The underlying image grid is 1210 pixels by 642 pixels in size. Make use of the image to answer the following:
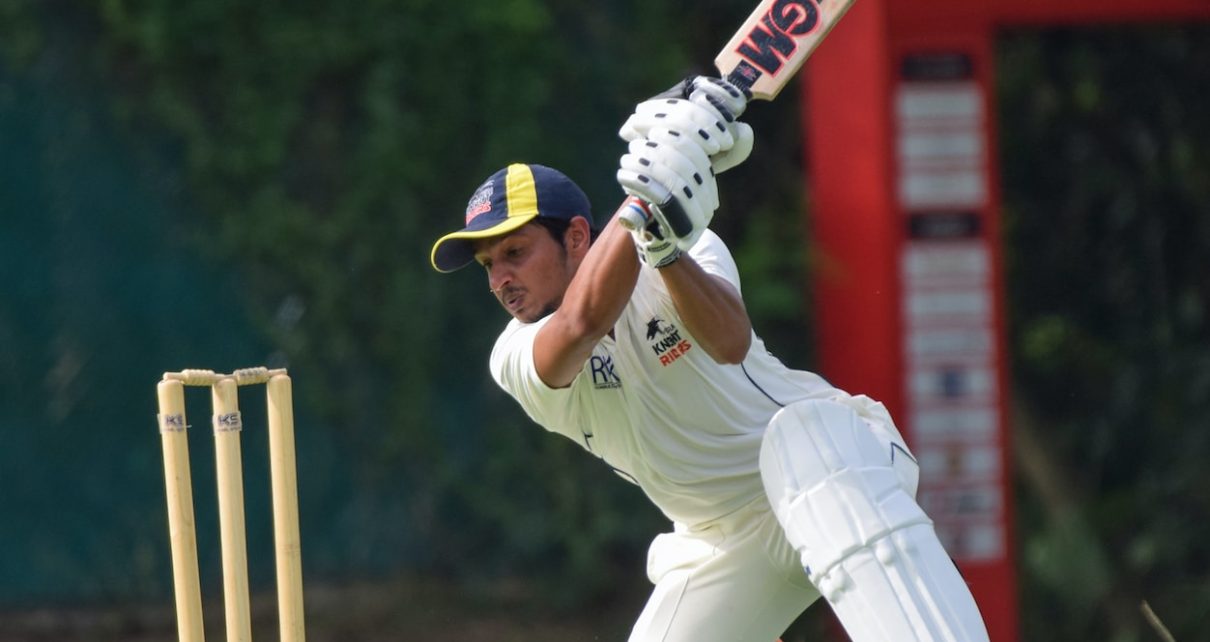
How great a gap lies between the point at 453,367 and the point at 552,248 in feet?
8.17

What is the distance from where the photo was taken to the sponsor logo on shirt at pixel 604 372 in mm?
2641

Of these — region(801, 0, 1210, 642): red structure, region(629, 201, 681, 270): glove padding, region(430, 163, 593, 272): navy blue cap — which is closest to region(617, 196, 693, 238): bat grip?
region(629, 201, 681, 270): glove padding

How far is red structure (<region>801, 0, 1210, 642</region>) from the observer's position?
15.6ft

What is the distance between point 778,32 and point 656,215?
390 mm

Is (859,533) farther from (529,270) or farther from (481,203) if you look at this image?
(481,203)

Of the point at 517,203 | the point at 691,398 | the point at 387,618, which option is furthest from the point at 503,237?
the point at 387,618

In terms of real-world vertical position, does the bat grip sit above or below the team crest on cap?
below

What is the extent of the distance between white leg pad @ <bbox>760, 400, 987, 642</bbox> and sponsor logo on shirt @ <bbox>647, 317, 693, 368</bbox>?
0.82ft

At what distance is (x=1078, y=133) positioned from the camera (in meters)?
6.11

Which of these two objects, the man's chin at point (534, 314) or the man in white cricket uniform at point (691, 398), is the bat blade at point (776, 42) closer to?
the man in white cricket uniform at point (691, 398)

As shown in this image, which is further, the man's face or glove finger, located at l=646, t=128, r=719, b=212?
the man's face

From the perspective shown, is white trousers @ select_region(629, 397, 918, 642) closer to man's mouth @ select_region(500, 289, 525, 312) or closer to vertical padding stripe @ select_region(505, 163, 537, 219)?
man's mouth @ select_region(500, 289, 525, 312)

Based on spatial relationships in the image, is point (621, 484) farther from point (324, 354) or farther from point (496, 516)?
point (324, 354)

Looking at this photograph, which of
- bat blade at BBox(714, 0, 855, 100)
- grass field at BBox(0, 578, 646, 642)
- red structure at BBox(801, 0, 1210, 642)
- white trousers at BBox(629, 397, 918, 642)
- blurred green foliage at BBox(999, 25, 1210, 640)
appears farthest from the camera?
blurred green foliage at BBox(999, 25, 1210, 640)
